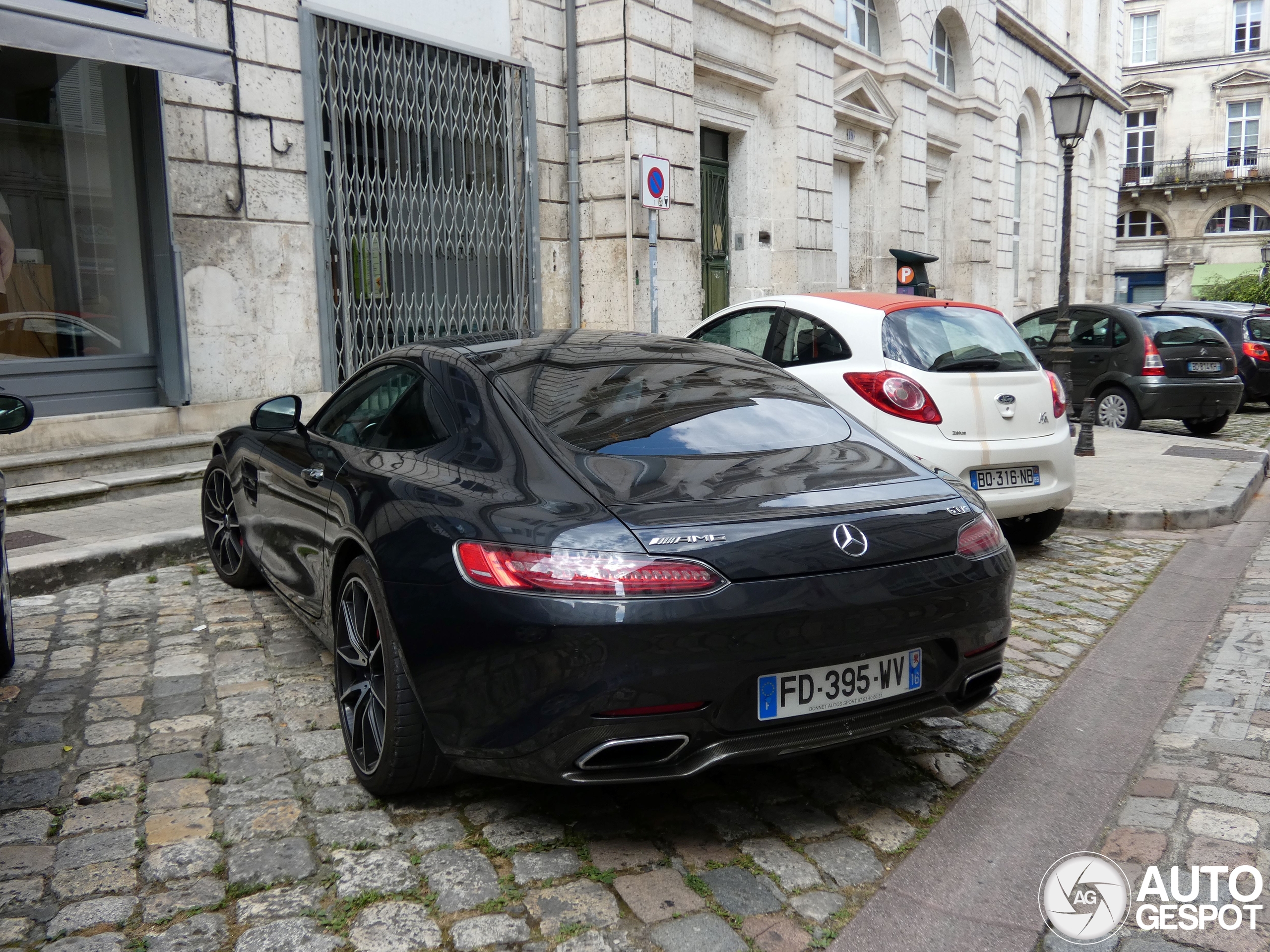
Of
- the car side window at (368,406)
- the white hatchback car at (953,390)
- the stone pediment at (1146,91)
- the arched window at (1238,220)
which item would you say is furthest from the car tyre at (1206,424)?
the stone pediment at (1146,91)

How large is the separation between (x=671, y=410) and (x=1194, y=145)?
61.0 meters

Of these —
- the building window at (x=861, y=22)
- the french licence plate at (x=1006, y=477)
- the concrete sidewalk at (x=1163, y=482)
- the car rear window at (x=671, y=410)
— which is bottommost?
the concrete sidewalk at (x=1163, y=482)

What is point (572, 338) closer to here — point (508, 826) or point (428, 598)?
point (428, 598)

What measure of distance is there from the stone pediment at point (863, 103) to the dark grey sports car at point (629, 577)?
1577 cm

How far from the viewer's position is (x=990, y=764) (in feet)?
11.9

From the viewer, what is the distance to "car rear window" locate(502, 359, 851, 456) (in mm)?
3334

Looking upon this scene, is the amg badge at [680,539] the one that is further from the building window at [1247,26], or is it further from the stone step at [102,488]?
the building window at [1247,26]

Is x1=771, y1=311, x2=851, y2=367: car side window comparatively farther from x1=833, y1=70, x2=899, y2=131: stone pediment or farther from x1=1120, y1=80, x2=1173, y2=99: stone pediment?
x1=1120, y1=80, x2=1173, y2=99: stone pediment

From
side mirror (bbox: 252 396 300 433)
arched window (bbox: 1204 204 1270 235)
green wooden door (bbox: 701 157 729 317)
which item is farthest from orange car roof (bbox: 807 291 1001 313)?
arched window (bbox: 1204 204 1270 235)

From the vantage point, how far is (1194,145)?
2188 inches

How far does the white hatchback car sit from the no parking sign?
5300 millimetres

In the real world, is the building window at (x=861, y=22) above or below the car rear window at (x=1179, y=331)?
above

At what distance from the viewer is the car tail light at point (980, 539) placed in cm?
320

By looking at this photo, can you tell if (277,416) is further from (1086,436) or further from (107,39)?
(1086,436)
